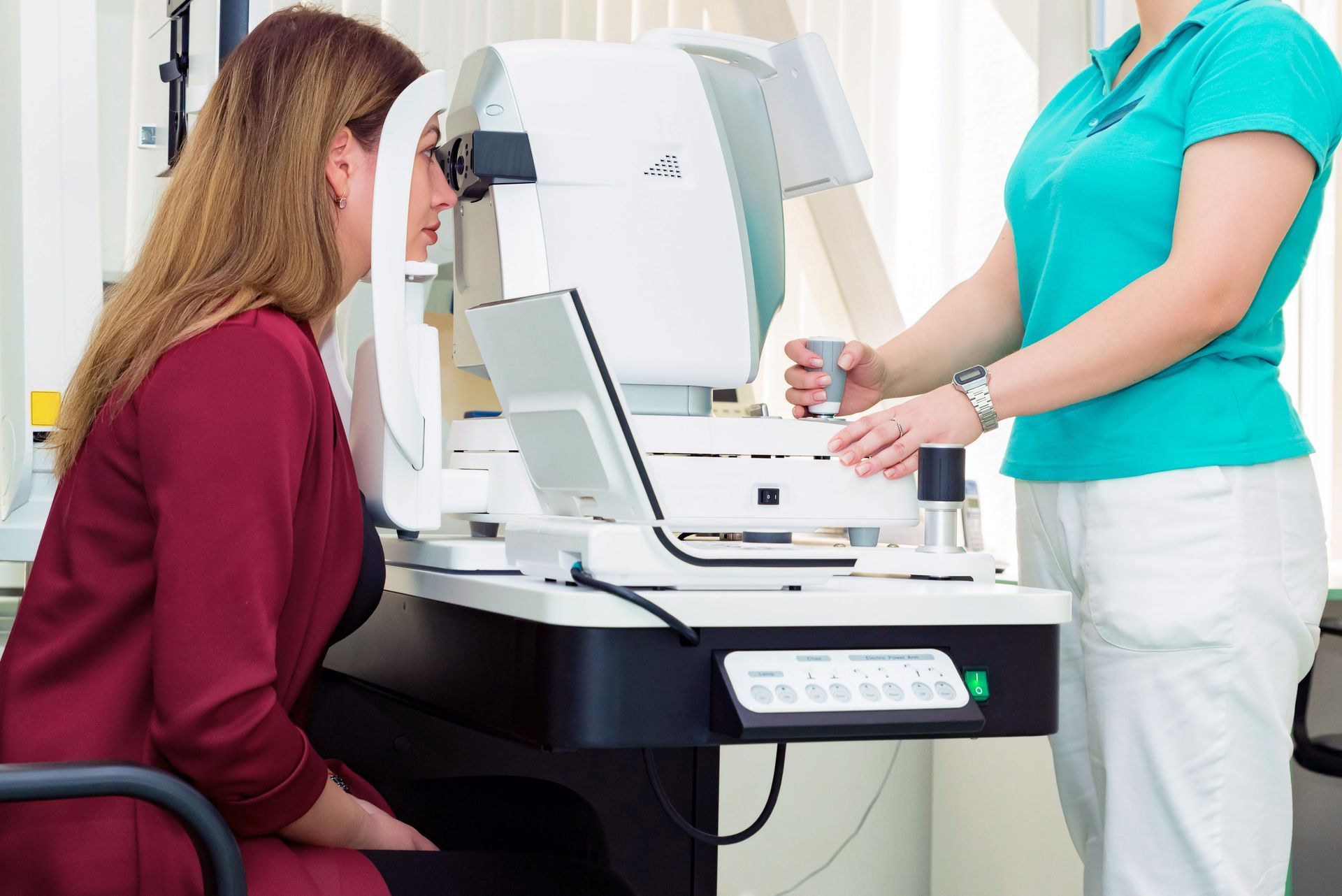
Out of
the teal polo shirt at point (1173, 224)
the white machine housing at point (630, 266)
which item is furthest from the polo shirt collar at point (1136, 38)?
the white machine housing at point (630, 266)

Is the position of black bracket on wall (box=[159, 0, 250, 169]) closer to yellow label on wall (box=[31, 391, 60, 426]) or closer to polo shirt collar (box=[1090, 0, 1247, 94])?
yellow label on wall (box=[31, 391, 60, 426])

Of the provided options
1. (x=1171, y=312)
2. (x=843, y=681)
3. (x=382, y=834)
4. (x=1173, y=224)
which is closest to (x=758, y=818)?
(x=843, y=681)

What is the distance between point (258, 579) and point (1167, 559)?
78 cm

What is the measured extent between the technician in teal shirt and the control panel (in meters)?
0.25

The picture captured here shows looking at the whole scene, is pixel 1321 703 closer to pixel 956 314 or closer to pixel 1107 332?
pixel 956 314

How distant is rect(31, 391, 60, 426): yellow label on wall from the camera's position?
4.86 feet

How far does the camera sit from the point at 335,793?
0.96 metres

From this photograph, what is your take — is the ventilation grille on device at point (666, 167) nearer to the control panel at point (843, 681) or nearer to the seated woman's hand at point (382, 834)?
the control panel at point (843, 681)

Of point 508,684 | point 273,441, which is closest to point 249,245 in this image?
point 273,441

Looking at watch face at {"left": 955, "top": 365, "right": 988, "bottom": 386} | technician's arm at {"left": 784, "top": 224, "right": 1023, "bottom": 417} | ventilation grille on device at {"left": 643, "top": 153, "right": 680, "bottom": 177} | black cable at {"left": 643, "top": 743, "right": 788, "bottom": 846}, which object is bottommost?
black cable at {"left": 643, "top": 743, "right": 788, "bottom": 846}

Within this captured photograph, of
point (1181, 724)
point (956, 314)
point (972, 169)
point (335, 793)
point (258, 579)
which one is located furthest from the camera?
point (972, 169)

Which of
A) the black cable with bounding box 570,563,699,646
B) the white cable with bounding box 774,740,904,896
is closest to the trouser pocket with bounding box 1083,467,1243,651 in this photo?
Result: the black cable with bounding box 570,563,699,646

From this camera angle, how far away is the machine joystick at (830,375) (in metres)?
1.27

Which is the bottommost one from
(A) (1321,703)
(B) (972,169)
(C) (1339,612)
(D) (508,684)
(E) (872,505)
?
(A) (1321,703)
